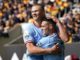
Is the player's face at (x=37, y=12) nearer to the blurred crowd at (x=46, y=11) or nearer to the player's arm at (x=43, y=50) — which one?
the player's arm at (x=43, y=50)

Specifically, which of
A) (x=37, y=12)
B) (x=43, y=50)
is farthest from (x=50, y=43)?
(x=37, y=12)

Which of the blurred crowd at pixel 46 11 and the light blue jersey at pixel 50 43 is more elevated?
the blurred crowd at pixel 46 11

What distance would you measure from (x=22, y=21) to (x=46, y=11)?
3.90 meters

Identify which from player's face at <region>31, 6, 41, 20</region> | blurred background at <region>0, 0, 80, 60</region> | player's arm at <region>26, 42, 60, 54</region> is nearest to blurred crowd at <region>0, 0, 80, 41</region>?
blurred background at <region>0, 0, 80, 60</region>

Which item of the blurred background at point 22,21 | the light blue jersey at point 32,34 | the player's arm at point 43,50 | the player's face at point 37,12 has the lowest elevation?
the player's arm at point 43,50

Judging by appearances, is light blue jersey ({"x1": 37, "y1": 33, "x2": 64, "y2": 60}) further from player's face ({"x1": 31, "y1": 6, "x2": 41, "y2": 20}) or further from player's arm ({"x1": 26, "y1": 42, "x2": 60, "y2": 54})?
player's face ({"x1": 31, "y1": 6, "x2": 41, "y2": 20})

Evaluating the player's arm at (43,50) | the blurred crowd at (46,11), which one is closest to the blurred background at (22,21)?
the blurred crowd at (46,11)

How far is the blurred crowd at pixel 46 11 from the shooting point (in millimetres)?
13109

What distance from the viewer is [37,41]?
5906mm

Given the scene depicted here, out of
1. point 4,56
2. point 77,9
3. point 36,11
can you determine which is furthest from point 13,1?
point 36,11

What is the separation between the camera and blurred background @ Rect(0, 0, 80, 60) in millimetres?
11430

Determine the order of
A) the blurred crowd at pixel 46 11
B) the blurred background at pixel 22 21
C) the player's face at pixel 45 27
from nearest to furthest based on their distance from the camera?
1. the player's face at pixel 45 27
2. the blurred background at pixel 22 21
3. the blurred crowd at pixel 46 11

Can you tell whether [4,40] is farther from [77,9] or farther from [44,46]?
[44,46]

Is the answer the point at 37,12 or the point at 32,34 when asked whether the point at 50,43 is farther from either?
the point at 37,12
